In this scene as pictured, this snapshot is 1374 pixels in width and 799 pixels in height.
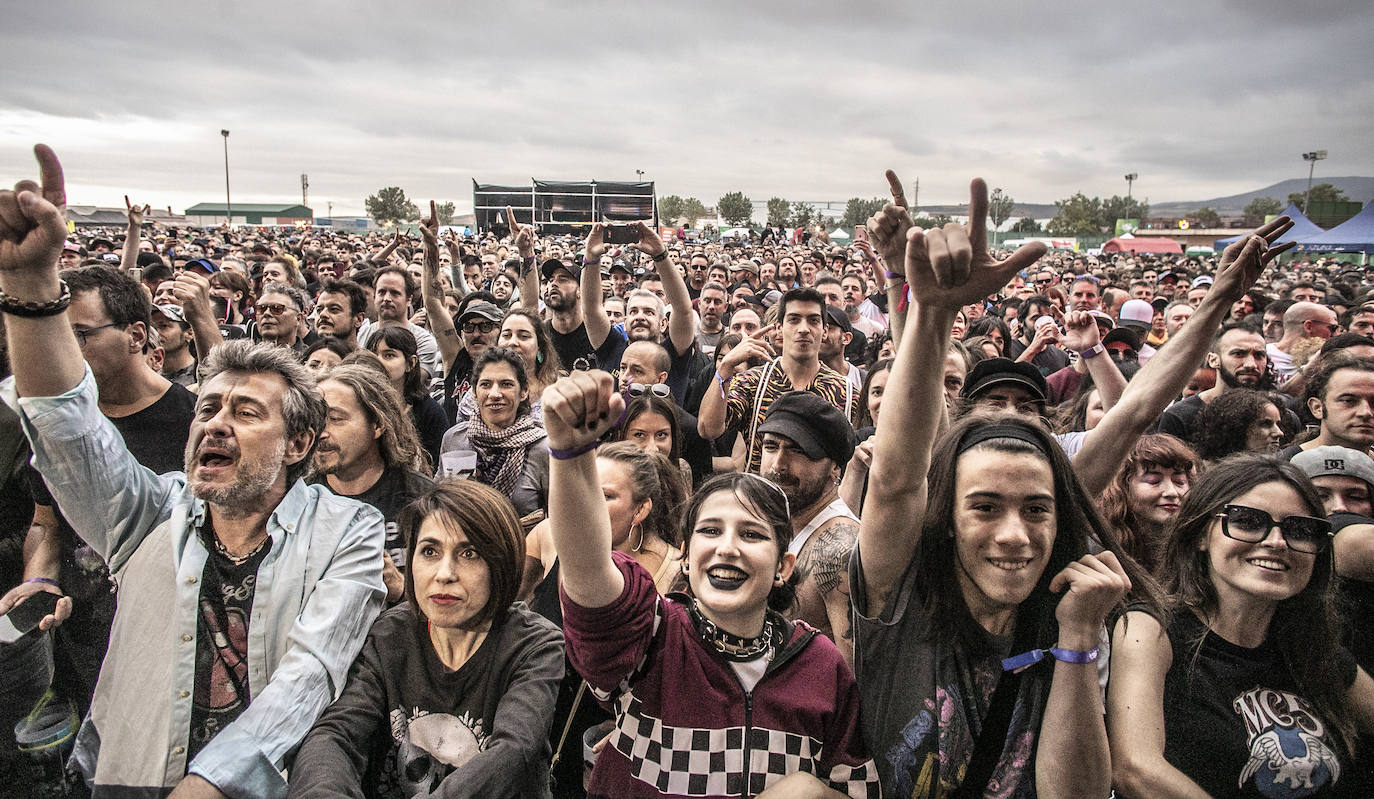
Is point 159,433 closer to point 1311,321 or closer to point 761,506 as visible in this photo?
point 761,506

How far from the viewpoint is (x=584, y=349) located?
6.50 m

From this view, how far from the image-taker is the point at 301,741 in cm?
207

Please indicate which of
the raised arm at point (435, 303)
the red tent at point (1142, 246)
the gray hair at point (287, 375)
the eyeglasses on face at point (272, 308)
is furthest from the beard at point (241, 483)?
the red tent at point (1142, 246)

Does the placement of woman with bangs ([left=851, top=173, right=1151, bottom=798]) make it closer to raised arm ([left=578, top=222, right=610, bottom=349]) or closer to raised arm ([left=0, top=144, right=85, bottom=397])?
raised arm ([left=0, top=144, right=85, bottom=397])

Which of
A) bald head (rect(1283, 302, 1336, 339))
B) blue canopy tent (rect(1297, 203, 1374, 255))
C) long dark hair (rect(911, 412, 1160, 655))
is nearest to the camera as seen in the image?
long dark hair (rect(911, 412, 1160, 655))

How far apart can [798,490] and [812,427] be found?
275 mm

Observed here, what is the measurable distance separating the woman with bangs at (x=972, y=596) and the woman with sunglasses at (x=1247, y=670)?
12.6 inches

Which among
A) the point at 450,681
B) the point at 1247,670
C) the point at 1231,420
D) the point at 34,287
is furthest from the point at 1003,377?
the point at 34,287

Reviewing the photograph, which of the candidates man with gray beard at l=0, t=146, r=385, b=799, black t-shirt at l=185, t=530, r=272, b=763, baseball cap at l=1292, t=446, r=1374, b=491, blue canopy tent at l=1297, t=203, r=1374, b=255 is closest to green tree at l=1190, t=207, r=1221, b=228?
blue canopy tent at l=1297, t=203, r=1374, b=255

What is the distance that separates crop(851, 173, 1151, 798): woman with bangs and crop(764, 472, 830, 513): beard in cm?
93

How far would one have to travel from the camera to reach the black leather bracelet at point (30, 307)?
1.93 m

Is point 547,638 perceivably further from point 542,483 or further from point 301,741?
point 542,483

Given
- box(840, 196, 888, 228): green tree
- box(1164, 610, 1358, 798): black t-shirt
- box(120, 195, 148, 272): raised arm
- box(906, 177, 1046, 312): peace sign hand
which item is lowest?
box(1164, 610, 1358, 798): black t-shirt

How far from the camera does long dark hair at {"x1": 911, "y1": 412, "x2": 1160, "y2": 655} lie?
1.90 m
